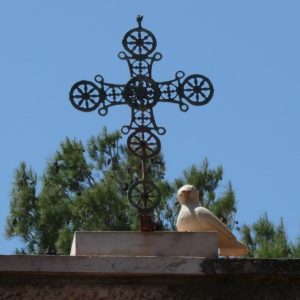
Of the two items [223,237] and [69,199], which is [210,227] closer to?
[223,237]

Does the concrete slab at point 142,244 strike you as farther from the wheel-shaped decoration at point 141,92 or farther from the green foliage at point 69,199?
the green foliage at point 69,199

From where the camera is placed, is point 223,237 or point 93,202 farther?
point 93,202

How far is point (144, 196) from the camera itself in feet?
53.5

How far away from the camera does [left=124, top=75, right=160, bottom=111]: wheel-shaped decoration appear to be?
A: 16641mm

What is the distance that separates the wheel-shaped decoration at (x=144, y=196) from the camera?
1625cm

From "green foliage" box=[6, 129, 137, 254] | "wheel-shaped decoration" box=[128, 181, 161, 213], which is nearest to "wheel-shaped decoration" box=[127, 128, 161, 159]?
"wheel-shaped decoration" box=[128, 181, 161, 213]

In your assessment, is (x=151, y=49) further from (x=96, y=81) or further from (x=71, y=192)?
(x=71, y=192)

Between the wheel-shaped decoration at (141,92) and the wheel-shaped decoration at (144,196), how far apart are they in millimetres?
636

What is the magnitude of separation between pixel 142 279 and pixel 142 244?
311 millimetres

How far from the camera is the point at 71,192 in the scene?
1101 inches

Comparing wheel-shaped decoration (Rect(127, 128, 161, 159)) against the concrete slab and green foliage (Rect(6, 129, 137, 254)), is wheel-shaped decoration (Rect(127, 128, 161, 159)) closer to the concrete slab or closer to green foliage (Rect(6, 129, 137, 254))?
the concrete slab

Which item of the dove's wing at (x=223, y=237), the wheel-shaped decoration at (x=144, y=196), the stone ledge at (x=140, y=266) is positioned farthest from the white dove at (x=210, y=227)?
the stone ledge at (x=140, y=266)

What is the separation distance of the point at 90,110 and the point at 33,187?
11.6 m

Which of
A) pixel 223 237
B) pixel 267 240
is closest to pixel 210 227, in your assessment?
pixel 223 237
